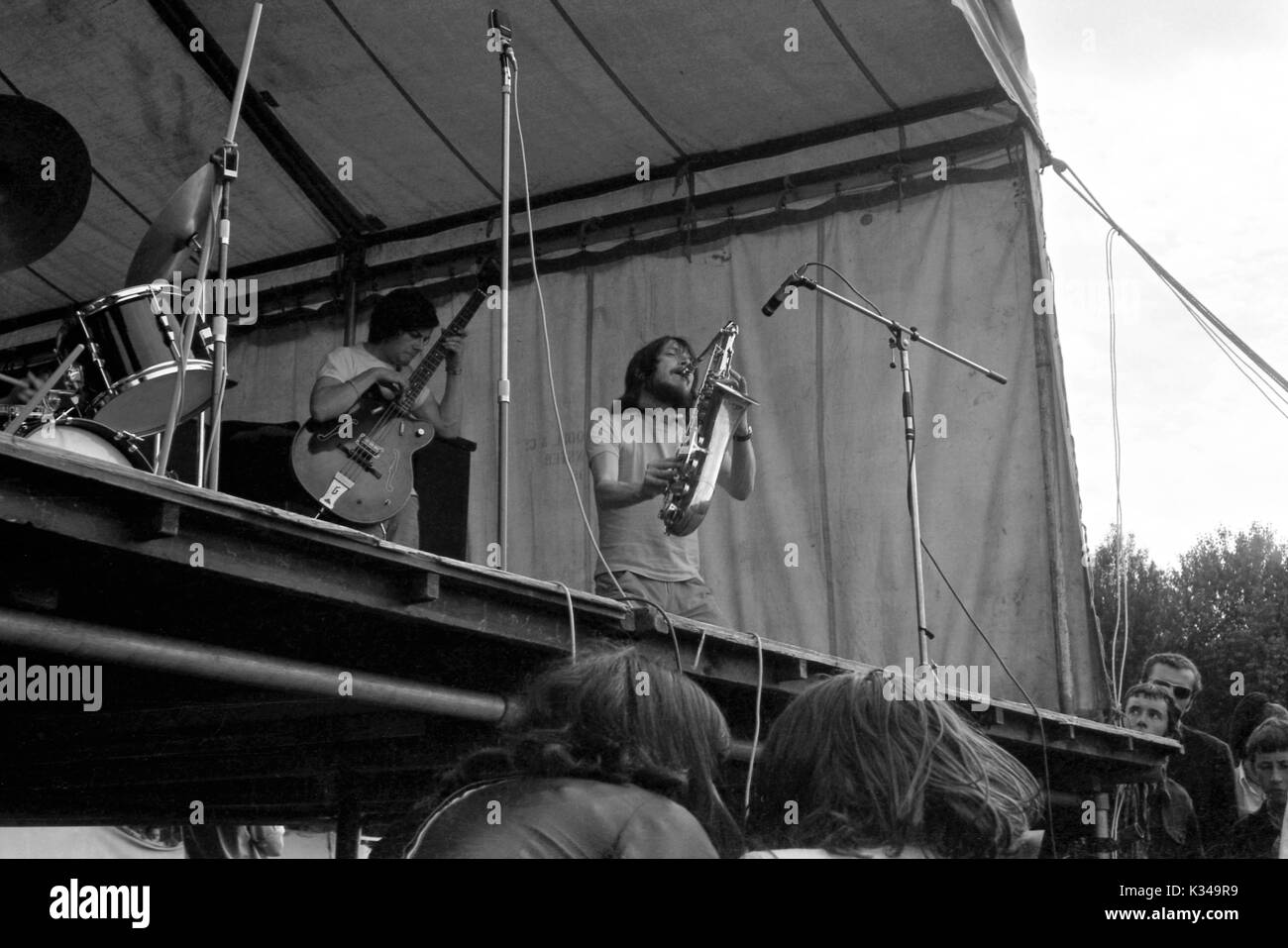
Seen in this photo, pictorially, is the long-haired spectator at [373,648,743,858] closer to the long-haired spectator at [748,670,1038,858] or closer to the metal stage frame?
the long-haired spectator at [748,670,1038,858]

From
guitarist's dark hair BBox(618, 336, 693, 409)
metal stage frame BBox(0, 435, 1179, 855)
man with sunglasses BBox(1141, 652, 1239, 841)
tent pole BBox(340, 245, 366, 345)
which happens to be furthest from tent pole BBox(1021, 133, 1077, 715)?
tent pole BBox(340, 245, 366, 345)

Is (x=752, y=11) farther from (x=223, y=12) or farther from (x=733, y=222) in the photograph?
(x=223, y=12)

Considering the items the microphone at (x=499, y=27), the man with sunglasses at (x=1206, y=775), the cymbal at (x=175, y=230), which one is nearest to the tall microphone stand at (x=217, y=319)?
the cymbal at (x=175, y=230)

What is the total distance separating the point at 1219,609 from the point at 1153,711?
22292mm

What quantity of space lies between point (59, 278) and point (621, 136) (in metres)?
3.36

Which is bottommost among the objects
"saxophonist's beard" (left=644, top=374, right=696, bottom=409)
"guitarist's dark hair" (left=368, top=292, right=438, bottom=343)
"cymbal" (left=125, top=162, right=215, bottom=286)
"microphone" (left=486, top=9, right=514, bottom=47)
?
"saxophonist's beard" (left=644, top=374, right=696, bottom=409)

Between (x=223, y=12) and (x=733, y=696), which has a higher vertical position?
(x=223, y=12)

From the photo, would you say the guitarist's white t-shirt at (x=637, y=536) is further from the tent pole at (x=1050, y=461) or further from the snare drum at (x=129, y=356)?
the tent pole at (x=1050, y=461)

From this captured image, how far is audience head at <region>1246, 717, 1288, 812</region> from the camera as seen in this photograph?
17.1 feet

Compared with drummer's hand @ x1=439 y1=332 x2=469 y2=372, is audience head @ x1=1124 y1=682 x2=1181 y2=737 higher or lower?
lower

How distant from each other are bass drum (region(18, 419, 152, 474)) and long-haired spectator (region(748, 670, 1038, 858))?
1937mm

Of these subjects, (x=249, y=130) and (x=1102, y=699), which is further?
(x=249, y=130)

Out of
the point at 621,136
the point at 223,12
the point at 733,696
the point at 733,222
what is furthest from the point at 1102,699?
the point at 223,12
